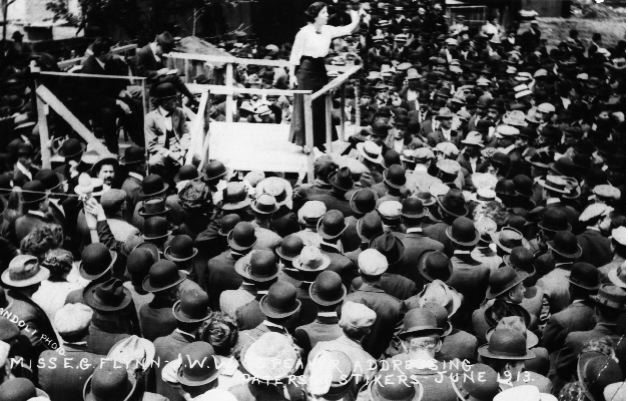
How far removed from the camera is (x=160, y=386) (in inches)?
140

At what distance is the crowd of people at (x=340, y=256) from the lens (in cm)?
313

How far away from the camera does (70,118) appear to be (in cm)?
622

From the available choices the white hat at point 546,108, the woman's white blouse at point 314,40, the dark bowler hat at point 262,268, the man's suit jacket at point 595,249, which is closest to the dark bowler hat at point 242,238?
the dark bowler hat at point 262,268

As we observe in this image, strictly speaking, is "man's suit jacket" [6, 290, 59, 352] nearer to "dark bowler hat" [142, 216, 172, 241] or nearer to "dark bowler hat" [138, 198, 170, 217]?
"dark bowler hat" [142, 216, 172, 241]

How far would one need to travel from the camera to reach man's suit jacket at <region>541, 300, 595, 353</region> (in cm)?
375

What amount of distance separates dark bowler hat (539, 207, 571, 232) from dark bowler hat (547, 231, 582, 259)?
0.34m

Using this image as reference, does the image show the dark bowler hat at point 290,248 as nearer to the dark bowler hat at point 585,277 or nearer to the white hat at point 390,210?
the white hat at point 390,210

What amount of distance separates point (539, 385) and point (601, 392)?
0.31 m

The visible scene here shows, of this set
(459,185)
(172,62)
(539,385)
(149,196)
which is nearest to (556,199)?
(459,185)

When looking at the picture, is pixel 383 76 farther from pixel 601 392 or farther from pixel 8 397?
pixel 8 397

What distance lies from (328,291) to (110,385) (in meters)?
1.33

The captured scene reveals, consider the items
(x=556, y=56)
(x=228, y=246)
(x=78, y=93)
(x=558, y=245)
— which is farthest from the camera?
(x=556, y=56)

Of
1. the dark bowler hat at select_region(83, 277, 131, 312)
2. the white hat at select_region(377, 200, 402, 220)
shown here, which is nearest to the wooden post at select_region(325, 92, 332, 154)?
the white hat at select_region(377, 200, 402, 220)

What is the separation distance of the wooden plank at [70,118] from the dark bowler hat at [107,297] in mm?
3032
